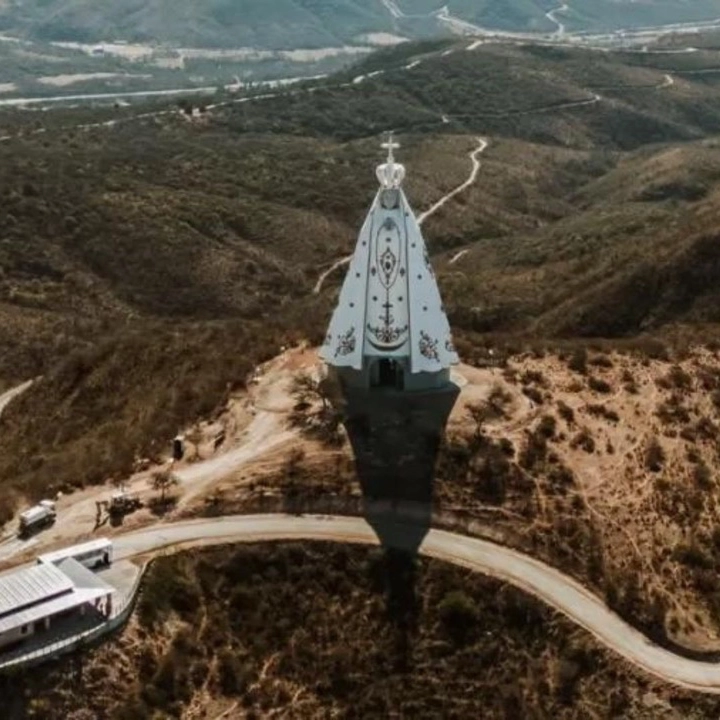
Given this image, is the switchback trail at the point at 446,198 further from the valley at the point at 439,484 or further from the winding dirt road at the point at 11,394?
the winding dirt road at the point at 11,394

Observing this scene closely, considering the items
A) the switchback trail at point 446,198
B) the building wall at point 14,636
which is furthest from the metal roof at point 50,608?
the switchback trail at point 446,198

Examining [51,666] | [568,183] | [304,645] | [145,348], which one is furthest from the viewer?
[568,183]

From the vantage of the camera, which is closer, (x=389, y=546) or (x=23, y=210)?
(x=389, y=546)

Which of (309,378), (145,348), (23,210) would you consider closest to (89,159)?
(23,210)

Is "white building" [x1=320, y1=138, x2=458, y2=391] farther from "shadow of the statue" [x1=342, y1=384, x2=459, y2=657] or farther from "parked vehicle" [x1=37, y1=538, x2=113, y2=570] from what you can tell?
"parked vehicle" [x1=37, y1=538, x2=113, y2=570]

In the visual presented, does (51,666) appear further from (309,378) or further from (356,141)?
(356,141)

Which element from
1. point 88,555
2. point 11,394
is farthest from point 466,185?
point 88,555

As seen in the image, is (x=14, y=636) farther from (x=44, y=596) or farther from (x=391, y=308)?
(x=391, y=308)
